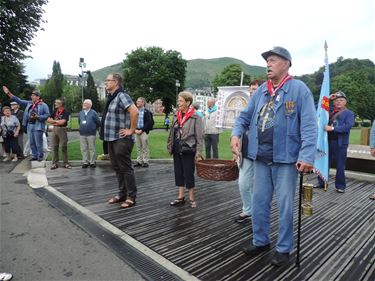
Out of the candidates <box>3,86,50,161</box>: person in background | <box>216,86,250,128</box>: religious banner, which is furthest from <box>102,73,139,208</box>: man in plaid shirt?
<box>3,86,50,161</box>: person in background

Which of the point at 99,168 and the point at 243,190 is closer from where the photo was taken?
the point at 243,190

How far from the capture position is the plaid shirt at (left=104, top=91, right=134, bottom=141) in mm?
5172

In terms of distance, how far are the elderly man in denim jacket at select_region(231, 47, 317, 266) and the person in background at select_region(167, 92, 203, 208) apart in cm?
159

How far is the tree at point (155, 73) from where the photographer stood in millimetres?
53319

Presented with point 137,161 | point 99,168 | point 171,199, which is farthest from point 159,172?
point 171,199

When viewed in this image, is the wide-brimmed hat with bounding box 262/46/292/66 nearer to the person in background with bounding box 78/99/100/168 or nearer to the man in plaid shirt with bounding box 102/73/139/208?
the man in plaid shirt with bounding box 102/73/139/208

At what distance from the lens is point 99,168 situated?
29.0 ft

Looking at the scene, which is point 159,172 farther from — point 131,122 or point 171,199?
point 131,122

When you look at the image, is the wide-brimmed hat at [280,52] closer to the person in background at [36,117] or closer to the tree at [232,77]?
the person in background at [36,117]

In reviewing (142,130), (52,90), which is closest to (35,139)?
(142,130)

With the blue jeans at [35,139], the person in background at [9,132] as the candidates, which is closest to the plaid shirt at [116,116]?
the blue jeans at [35,139]

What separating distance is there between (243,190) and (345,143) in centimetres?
327

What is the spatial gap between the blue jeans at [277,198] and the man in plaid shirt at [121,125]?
2.48 meters

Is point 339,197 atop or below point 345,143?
below
